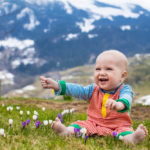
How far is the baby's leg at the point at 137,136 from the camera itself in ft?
13.8

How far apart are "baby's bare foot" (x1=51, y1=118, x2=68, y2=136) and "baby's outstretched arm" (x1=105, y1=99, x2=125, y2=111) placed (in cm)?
118

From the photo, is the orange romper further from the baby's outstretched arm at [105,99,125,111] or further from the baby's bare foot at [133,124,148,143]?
the baby's outstretched arm at [105,99,125,111]

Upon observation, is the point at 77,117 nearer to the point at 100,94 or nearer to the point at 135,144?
the point at 100,94

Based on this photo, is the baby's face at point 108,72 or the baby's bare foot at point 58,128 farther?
the baby's face at point 108,72

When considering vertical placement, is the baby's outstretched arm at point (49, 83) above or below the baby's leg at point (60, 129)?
above

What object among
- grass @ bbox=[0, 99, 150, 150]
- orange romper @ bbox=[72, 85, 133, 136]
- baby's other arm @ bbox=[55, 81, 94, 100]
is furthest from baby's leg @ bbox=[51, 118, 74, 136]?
baby's other arm @ bbox=[55, 81, 94, 100]

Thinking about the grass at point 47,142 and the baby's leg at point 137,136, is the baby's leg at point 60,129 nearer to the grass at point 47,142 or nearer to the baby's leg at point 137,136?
Answer: the grass at point 47,142

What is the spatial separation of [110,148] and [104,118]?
1158 mm

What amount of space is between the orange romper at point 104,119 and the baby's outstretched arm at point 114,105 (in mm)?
878

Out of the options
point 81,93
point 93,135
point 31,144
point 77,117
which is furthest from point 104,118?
point 77,117

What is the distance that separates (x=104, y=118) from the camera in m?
5.12

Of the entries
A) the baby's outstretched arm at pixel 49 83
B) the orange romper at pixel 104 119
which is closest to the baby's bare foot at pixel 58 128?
the orange romper at pixel 104 119

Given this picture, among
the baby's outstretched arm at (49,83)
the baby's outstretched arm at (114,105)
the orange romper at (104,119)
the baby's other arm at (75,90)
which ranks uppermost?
the baby's outstretched arm at (49,83)

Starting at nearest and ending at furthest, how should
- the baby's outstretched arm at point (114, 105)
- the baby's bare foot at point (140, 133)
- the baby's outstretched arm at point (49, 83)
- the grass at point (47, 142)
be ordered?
the grass at point (47, 142), the baby's outstretched arm at point (114, 105), the baby's bare foot at point (140, 133), the baby's outstretched arm at point (49, 83)
